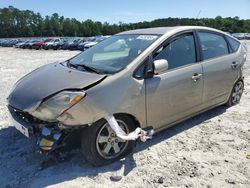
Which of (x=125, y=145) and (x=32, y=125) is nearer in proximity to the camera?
(x=32, y=125)

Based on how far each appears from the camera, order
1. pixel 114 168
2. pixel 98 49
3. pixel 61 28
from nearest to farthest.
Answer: pixel 114 168, pixel 98 49, pixel 61 28

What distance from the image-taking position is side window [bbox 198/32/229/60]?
15.1ft

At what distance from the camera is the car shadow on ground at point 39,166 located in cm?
323

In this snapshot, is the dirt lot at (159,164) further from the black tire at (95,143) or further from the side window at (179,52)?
the side window at (179,52)

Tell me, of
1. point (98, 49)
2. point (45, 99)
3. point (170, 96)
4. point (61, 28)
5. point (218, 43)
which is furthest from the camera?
point (61, 28)

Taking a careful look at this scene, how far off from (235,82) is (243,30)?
9649 cm

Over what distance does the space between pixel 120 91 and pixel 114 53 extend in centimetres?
102

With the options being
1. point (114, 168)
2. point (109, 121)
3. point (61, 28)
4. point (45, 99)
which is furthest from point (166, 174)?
point (61, 28)

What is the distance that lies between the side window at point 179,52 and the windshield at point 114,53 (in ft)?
0.73

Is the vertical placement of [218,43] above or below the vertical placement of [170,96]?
above

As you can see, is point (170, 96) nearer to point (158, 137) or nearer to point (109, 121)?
point (158, 137)

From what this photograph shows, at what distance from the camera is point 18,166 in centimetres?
350

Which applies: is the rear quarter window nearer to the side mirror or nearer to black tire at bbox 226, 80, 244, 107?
black tire at bbox 226, 80, 244, 107

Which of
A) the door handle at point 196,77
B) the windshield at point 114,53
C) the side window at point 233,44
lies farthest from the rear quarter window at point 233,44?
the windshield at point 114,53
